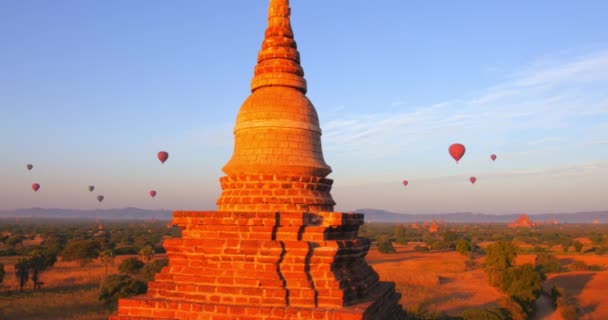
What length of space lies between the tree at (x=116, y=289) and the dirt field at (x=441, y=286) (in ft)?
57.0

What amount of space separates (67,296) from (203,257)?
2840 cm

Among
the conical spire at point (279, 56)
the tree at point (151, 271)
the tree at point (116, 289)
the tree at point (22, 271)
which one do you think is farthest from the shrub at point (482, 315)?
the tree at point (22, 271)

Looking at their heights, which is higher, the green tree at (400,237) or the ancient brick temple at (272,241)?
the ancient brick temple at (272,241)

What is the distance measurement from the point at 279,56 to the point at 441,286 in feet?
115

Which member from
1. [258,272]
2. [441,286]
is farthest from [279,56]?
[441,286]

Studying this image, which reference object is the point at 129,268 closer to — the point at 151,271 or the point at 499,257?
the point at 151,271

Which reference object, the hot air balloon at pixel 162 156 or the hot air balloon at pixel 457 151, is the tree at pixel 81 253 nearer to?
the hot air balloon at pixel 162 156

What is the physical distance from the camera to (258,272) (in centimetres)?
731

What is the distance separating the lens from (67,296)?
102ft

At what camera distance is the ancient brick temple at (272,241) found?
709 centimetres

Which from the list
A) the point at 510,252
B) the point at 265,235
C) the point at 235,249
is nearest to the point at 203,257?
the point at 235,249

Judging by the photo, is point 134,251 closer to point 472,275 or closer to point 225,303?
point 472,275

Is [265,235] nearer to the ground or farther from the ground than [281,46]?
nearer to the ground

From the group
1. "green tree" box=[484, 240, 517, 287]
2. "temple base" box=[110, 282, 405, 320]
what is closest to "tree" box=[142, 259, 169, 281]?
"green tree" box=[484, 240, 517, 287]
